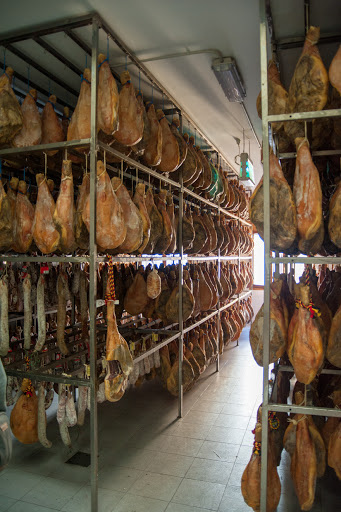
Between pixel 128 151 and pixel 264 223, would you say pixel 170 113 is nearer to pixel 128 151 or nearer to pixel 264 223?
pixel 128 151

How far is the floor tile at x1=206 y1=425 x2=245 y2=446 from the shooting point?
4.09 meters

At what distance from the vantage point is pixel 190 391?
223 inches

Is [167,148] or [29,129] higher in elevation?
[167,148]

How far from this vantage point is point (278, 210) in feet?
7.92

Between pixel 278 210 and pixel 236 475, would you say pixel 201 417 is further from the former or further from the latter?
pixel 278 210

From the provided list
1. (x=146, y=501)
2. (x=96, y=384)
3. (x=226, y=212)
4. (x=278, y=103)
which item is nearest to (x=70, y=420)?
(x=96, y=384)

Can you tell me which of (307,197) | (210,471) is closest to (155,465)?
(210,471)

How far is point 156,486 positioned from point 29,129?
10.4 ft

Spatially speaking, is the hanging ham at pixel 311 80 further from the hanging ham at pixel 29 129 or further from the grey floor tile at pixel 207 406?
the grey floor tile at pixel 207 406

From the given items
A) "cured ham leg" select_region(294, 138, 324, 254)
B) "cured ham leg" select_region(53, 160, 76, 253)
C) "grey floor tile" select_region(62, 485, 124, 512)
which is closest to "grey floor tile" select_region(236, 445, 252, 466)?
"grey floor tile" select_region(62, 485, 124, 512)

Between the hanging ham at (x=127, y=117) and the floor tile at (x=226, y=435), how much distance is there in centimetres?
314

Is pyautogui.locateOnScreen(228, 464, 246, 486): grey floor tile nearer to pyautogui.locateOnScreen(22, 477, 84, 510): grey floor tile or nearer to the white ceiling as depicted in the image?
pyautogui.locateOnScreen(22, 477, 84, 510): grey floor tile

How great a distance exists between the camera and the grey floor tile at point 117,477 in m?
3.26

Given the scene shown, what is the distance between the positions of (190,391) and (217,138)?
3881mm
